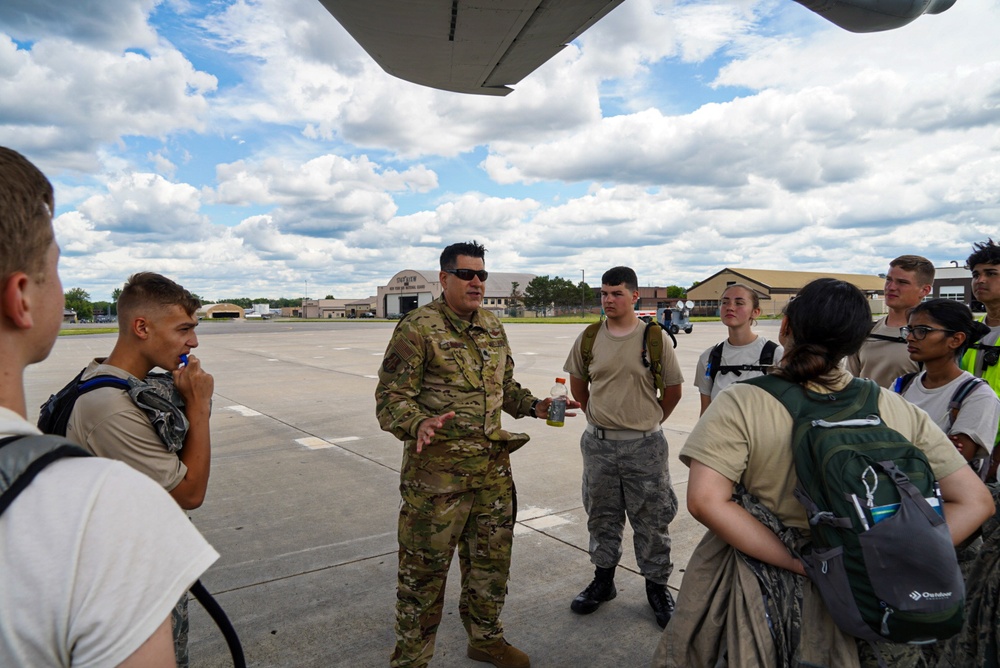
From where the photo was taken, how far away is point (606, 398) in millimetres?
3713

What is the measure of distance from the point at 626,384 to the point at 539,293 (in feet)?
262

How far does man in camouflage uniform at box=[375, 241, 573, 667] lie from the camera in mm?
2846

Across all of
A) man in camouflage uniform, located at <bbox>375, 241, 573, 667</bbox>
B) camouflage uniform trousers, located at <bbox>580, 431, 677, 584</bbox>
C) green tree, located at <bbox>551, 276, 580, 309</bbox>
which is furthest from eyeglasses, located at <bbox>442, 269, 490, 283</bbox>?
green tree, located at <bbox>551, 276, 580, 309</bbox>

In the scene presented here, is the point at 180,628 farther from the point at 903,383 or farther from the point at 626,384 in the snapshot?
the point at 903,383

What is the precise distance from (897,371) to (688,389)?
7717mm

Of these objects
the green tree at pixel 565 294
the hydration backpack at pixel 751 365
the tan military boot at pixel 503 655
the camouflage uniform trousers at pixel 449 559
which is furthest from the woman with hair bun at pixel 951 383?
the green tree at pixel 565 294

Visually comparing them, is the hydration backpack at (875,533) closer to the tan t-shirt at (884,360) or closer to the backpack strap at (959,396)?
the backpack strap at (959,396)

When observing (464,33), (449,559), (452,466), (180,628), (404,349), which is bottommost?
(449,559)

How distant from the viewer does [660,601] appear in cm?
338

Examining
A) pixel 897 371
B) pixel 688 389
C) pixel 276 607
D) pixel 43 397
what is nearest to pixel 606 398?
pixel 897 371

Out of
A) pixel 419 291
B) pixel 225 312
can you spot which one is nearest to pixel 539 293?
pixel 419 291

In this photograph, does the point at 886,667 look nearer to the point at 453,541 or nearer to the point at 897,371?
the point at 453,541

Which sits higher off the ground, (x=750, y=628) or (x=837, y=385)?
(x=837, y=385)

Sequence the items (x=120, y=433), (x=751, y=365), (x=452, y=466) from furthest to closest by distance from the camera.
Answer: (x=751, y=365)
(x=452, y=466)
(x=120, y=433)
